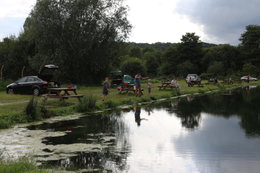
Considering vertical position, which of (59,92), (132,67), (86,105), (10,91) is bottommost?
(86,105)

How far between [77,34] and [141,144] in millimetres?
32627

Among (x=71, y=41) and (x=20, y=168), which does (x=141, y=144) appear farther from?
(x=71, y=41)

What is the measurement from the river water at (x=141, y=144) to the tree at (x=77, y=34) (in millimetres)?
26193

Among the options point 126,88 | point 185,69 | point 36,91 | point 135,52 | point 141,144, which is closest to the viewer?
point 141,144

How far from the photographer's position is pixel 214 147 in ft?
32.4

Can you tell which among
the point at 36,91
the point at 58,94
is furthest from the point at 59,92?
the point at 36,91

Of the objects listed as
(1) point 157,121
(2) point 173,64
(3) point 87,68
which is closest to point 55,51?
(3) point 87,68

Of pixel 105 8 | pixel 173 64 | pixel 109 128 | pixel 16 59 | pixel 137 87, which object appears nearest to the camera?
pixel 109 128

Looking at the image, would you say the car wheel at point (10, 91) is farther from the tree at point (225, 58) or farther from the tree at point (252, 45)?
the tree at point (252, 45)

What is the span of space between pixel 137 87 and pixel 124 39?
1861 cm

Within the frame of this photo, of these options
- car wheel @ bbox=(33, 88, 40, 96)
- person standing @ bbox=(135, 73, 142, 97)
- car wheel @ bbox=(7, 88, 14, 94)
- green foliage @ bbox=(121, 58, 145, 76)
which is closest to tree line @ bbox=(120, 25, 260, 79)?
green foliage @ bbox=(121, 58, 145, 76)

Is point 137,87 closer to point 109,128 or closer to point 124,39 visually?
point 109,128

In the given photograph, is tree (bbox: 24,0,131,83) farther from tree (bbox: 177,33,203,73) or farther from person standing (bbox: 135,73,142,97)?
tree (bbox: 177,33,203,73)

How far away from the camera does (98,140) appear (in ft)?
34.9
